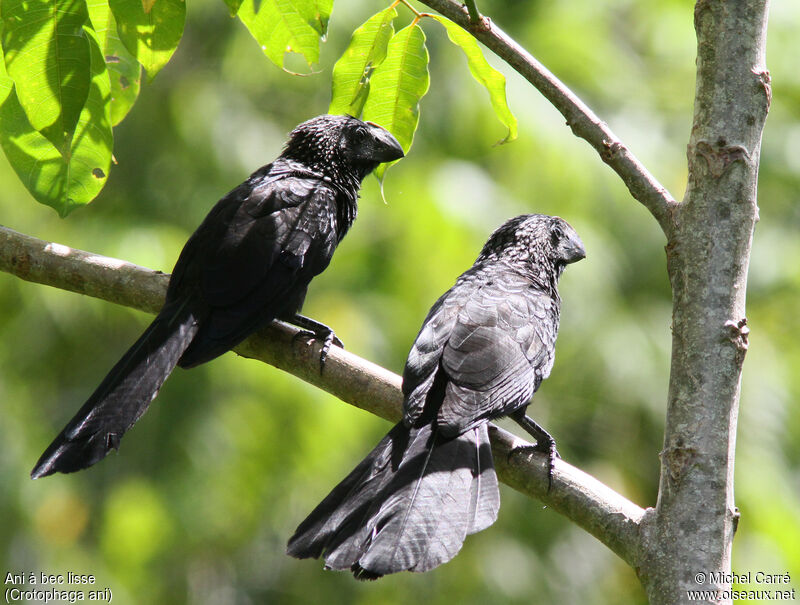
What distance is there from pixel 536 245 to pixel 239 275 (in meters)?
1.27

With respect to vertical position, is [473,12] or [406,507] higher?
[473,12]

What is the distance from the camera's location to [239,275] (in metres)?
3.05

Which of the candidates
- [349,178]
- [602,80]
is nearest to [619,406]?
[602,80]

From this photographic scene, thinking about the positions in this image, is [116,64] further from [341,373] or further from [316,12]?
[341,373]

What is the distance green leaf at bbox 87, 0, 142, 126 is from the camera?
7.56 feet

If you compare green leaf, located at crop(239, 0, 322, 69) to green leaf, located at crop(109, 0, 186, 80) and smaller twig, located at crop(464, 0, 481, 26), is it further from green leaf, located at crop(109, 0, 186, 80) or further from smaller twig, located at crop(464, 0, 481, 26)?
smaller twig, located at crop(464, 0, 481, 26)

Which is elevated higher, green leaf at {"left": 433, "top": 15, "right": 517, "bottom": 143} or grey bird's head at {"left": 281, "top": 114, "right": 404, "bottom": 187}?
grey bird's head at {"left": 281, "top": 114, "right": 404, "bottom": 187}

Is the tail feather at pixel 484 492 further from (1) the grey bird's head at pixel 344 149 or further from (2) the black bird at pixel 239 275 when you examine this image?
(1) the grey bird's head at pixel 344 149

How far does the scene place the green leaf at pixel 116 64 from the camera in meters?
2.30

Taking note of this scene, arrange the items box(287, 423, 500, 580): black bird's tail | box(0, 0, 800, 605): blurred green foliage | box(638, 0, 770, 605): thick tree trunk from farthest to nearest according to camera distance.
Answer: box(0, 0, 800, 605): blurred green foliage, box(287, 423, 500, 580): black bird's tail, box(638, 0, 770, 605): thick tree trunk

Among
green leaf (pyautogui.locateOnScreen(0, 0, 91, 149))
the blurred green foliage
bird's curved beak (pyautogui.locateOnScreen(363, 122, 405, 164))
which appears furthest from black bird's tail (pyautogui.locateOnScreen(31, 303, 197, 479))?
the blurred green foliage

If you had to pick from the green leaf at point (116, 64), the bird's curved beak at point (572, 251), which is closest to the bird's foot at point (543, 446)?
the bird's curved beak at point (572, 251)

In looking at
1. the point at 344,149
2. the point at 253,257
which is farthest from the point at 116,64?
the point at 344,149

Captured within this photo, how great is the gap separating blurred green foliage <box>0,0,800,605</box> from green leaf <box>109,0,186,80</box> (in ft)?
15.0
